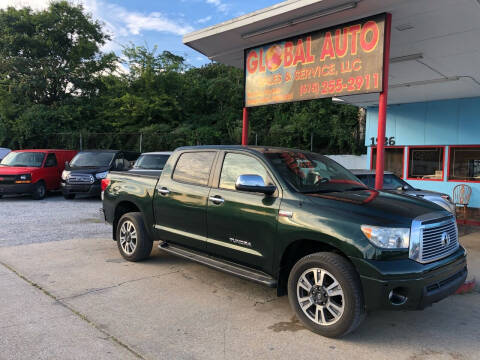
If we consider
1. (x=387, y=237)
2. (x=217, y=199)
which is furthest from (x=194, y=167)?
(x=387, y=237)

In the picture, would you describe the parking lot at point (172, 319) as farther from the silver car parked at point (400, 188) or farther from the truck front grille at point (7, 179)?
the truck front grille at point (7, 179)

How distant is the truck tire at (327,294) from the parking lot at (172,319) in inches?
6.0

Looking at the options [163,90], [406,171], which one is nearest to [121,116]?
[163,90]

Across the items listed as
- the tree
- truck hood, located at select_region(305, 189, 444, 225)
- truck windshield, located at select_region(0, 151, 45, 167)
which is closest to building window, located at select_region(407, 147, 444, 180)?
truck hood, located at select_region(305, 189, 444, 225)

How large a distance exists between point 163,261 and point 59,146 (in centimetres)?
1913

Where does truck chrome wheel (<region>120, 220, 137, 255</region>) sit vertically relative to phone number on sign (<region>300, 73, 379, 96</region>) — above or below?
below

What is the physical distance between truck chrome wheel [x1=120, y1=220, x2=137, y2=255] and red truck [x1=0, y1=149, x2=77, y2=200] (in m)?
8.58

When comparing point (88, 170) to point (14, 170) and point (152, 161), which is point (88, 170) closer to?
point (14, 170)

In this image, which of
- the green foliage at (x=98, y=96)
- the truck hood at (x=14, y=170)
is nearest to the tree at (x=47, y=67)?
the green foliage at (x=98, y=96)

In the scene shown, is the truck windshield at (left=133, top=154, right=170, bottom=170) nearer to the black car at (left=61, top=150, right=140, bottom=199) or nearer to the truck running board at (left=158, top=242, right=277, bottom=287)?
the black car at (left=61, top=150, right=140, bottom=199)

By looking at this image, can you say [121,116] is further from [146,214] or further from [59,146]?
[146,214]

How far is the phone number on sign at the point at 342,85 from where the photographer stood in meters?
5.99

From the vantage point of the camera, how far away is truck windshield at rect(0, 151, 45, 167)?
13.4 m

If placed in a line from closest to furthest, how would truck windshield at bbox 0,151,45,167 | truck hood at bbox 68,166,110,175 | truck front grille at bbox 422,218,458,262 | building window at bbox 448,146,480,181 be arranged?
truck front grille at bbox 422,218,458,262, building window at bbox 448,146,480,181, truck hood at bbox 68,166,110,175, truck windshield at bbox 0,151,45,167
